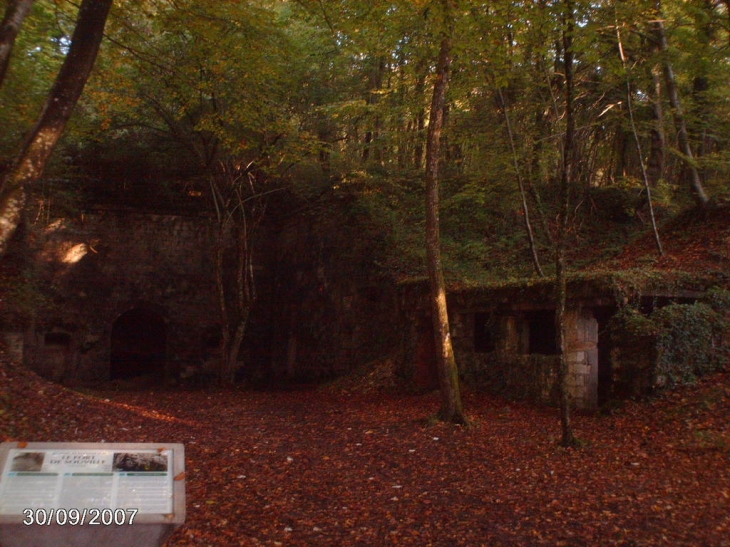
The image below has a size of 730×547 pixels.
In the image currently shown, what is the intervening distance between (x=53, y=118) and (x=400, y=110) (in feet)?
31.8

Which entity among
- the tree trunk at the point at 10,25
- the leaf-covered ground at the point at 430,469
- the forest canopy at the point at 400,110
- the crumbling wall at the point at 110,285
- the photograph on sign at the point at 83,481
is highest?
the forest canopy at the point at 400,110

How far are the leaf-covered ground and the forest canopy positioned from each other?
15.8 feet

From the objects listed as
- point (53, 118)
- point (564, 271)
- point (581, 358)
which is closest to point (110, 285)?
point (53, 118)

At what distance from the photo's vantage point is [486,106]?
16062 mm

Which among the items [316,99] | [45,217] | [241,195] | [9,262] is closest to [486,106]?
[316,99]

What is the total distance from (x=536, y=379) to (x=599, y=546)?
6044mm

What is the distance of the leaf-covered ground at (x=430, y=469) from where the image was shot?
552cm

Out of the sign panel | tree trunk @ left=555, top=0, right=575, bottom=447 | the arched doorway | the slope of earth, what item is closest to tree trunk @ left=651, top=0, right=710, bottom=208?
the slope of earth

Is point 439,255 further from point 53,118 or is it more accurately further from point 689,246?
point 689,246

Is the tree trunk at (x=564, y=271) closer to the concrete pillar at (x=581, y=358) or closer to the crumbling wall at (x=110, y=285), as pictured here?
the concrete pillar at (x=581, y=358)

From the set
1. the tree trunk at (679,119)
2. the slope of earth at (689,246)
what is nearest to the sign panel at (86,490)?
the slope of earth at (689,246)

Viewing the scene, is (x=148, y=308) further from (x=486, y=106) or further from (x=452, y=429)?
(x=452, y=429)
